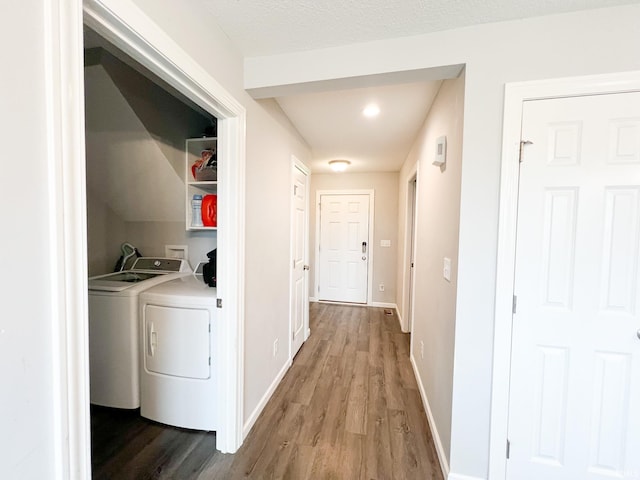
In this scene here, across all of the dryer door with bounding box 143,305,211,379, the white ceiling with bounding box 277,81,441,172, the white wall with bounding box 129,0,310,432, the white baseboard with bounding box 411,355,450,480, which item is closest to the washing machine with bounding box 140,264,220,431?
the dryer door with bounding box 143,305,211,379

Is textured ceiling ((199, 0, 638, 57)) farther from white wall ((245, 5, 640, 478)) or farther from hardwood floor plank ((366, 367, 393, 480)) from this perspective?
hardwood floor plank ((366, 367, 393, 480))

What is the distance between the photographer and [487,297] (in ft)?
4.65

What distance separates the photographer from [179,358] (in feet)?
6.03

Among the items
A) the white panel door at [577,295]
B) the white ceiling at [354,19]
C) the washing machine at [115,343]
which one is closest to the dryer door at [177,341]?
the washing machine at [115,343]

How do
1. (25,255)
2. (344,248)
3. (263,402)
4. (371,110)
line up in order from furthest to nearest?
1. (344,248)
2. (371,110)
3. (263,402)
4. (25,255)

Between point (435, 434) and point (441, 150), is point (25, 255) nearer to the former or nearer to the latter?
point (441, 150)

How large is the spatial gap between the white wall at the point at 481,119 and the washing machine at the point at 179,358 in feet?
4.76

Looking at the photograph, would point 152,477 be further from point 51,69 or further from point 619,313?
point 619,313

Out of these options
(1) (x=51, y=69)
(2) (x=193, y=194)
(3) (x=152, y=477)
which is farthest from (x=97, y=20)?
(3) (x=152, y=477)

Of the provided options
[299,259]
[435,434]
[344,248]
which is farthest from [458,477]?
[344,248]

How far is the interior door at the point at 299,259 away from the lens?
2895 mm

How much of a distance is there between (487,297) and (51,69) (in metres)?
1.85

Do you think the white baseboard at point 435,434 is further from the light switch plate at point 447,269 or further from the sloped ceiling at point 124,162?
the sloped ceiling at point 124,162

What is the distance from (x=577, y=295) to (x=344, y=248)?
3786 mm
